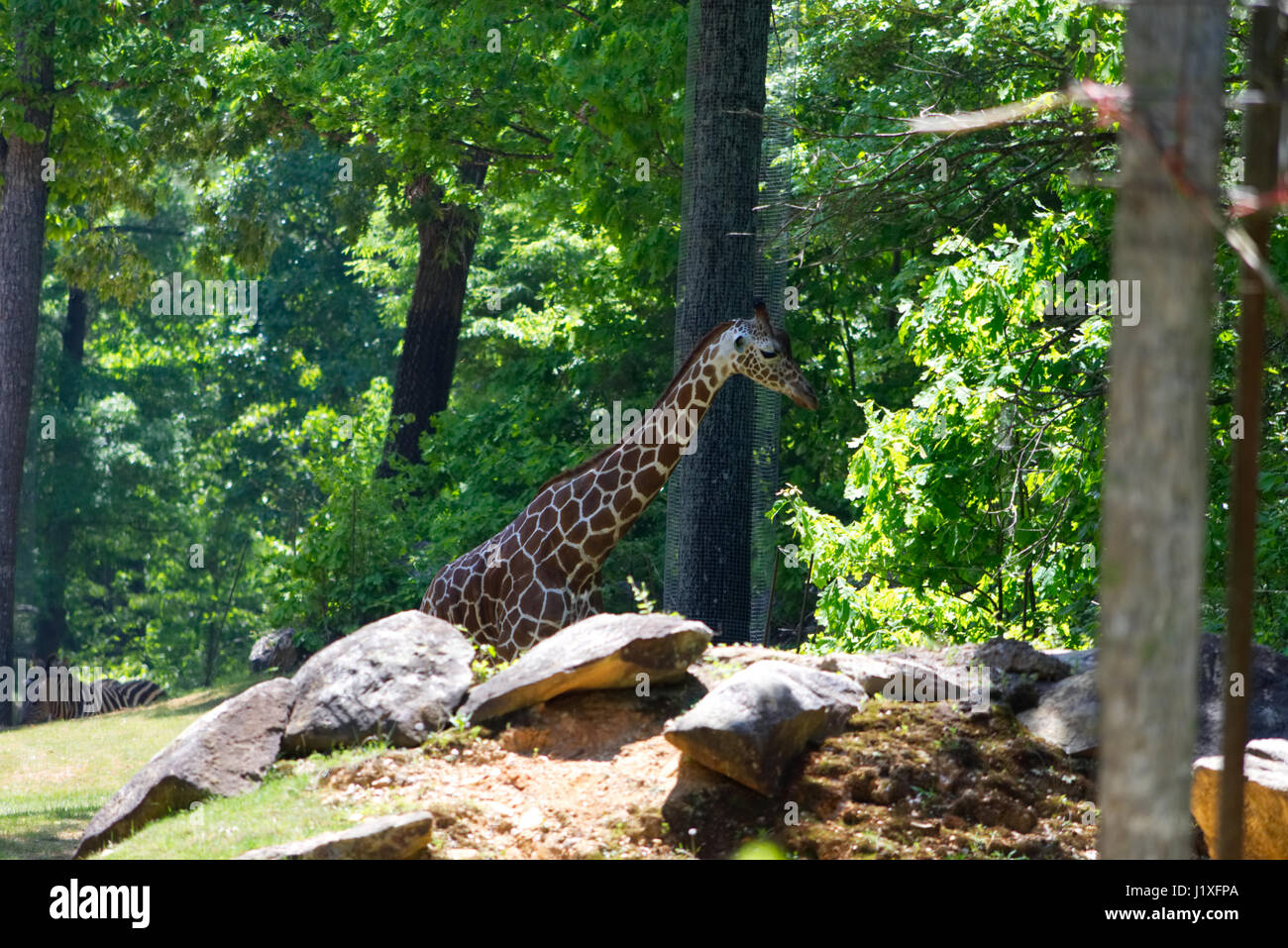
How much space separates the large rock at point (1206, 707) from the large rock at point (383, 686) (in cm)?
327

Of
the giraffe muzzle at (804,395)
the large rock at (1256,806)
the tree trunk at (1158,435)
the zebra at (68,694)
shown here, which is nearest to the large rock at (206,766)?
the giraffe muzzle at (804,395)

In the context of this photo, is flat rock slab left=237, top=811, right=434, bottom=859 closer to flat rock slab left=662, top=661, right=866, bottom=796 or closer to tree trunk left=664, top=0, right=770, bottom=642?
flat rock slab left=662, top=661, right=866, bottom=796

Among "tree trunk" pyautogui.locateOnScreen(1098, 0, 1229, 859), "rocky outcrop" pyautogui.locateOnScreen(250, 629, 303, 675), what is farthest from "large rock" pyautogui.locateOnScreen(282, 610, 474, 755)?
"rocky outcrop" pyautogui.locateOnScreen(250, 629, 303, 675)

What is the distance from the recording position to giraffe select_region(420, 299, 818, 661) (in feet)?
31.0

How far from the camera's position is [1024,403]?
1005 cm

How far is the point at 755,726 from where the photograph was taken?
21.7 feet

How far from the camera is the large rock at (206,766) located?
741 centimetres

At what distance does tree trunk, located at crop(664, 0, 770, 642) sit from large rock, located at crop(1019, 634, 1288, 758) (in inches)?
155

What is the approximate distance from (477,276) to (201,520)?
14.3 m

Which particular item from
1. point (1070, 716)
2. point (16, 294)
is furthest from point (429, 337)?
point (1070, 716)

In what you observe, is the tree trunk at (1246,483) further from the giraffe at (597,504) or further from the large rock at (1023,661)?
the giraffe at (597,504)

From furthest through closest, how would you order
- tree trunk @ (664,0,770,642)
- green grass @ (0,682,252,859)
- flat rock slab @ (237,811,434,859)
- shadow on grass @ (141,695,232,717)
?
1. shadow on grass @ (141,695,232,717)
2. tree trunk @ (664,0,770,642)
3. green grass @ (0,682,252,859)
4. flat rock slab @ (237,811,434,859)
